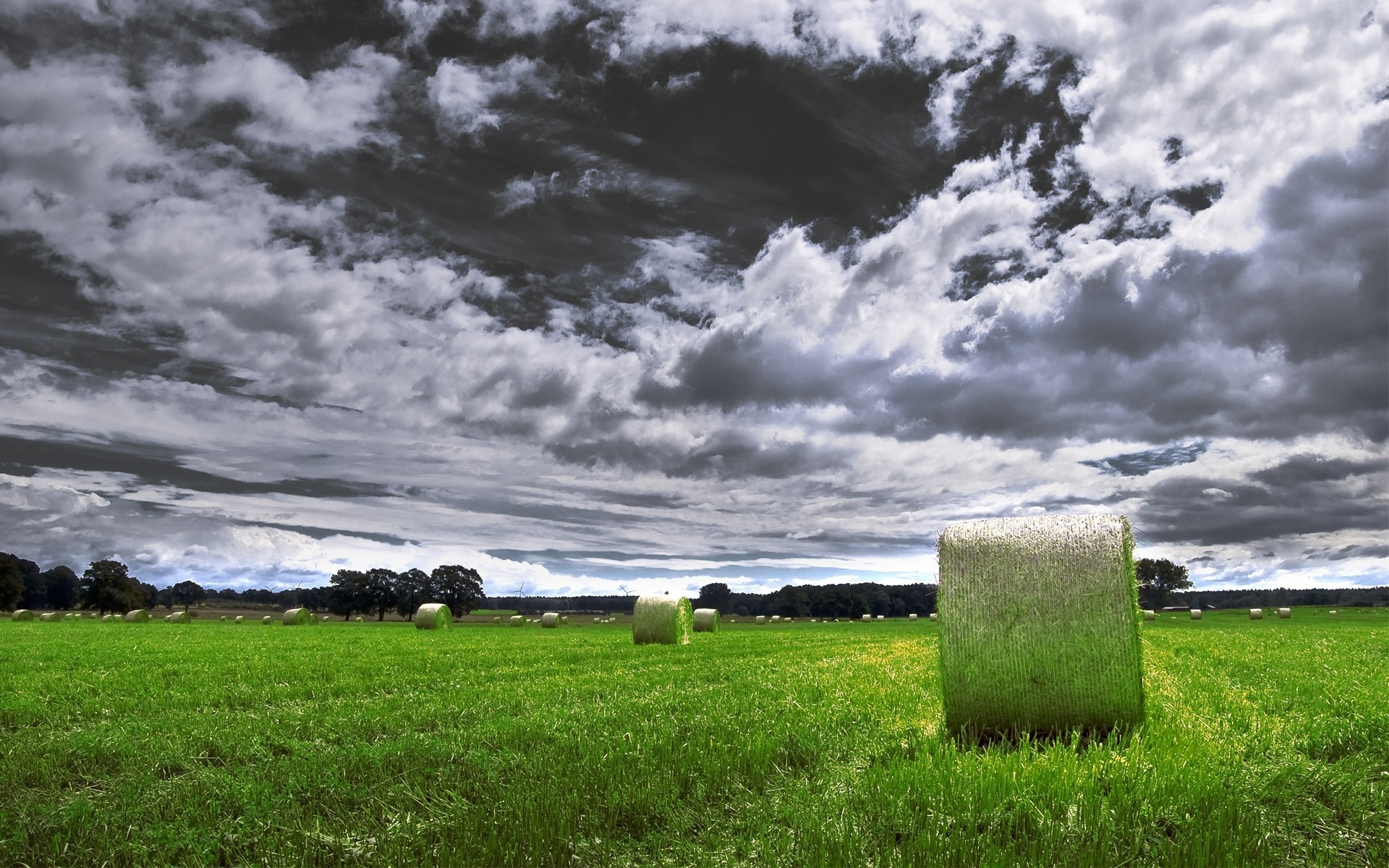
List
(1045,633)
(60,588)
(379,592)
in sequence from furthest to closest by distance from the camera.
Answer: (60,588), (379,592), (1045,633)

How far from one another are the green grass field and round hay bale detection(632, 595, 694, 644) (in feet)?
45.8

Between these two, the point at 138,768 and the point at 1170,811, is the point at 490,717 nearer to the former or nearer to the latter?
the point at 138,768

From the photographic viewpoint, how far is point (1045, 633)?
29.6 feet

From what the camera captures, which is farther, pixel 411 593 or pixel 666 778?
pixel 411 593

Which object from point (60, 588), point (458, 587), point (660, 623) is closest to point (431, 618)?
point (660, 623)

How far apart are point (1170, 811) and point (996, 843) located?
142 centimetres

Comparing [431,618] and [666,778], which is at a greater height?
[666,778]

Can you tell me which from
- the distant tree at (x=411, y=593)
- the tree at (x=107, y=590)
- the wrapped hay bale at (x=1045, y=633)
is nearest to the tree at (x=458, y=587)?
the distant tree at (x=411, y=593)

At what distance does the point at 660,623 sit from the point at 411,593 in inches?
3828

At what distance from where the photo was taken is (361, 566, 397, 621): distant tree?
11544 centimetres

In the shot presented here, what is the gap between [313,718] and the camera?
10.5 meters

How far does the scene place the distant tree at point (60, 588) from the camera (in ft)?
456

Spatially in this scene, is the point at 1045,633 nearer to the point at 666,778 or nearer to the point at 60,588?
the point at 666,778

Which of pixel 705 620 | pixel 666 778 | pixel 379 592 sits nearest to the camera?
pixel 666 778
